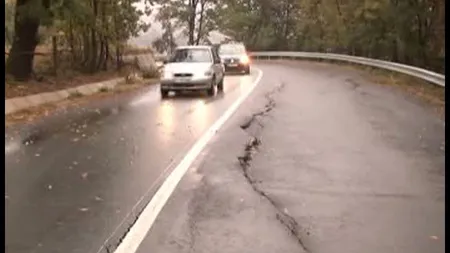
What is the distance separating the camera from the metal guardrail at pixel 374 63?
2055 cm

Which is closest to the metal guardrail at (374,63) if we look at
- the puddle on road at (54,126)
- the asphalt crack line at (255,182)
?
the asphalt crack line at (255,182)

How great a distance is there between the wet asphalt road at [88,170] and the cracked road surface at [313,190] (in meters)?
0.48

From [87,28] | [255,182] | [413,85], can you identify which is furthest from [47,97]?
[255,182]

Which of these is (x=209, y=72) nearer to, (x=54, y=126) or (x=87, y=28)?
(x=54, y=126)

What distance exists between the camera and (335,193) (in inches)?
311

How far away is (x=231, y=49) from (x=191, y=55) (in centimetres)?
1492

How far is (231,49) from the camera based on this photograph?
38500 mm

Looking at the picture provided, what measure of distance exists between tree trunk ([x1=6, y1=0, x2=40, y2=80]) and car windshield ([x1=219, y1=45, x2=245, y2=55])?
1555 centimetres

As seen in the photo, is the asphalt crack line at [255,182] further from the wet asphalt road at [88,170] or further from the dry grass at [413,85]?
the dry grass at [413,85]

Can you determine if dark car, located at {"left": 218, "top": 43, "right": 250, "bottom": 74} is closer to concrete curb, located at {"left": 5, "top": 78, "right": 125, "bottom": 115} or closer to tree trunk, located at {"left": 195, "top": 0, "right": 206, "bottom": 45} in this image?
concrete curb, located at {"left": 5, "top": 78, "right": 125, "bottom": 115}

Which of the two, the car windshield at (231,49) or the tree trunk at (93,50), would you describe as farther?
the car windshield at (231,49)

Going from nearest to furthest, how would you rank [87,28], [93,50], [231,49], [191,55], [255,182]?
[255,182], [191,55], [87,28], [93,50], [231,49]

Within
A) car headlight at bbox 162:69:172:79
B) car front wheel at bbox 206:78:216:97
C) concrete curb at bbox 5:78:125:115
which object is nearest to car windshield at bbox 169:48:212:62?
car headlight at bbox 162:69:172:79

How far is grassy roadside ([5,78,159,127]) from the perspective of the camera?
15.7 meters
